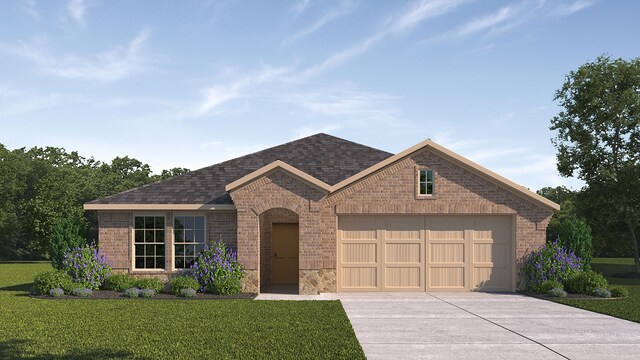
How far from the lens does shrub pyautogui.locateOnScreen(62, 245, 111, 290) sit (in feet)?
63.8

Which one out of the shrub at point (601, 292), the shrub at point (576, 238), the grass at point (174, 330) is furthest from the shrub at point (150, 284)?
the shrub at point (576, 238)

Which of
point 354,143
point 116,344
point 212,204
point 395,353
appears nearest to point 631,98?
point 354,143

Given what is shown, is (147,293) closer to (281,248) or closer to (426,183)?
(281,248)

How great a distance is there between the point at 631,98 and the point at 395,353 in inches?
1068

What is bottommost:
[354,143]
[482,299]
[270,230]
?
[482,299]

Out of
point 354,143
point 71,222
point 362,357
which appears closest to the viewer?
point 362,357

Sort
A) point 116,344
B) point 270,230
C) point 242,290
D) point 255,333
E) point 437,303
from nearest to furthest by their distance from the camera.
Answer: point 116,344
point 255,333
point 437,303
point 242,290
point 270,230

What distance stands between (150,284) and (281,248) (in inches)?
247

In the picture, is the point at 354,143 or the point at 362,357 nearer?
the point at 362,357

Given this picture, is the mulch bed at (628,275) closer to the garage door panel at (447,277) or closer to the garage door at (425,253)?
the garage door at (425,253)

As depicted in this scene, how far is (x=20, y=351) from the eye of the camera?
10.2 meters

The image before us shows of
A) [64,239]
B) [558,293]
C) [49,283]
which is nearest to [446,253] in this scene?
[558,293]

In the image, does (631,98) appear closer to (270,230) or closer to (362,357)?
(270,230)

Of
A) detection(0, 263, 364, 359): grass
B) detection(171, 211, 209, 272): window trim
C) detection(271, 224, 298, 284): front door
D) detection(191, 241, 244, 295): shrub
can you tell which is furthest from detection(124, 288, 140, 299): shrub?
detection(271, 224, 298, 284): front door
